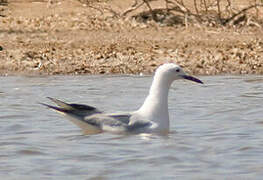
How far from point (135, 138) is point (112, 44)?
7659mm

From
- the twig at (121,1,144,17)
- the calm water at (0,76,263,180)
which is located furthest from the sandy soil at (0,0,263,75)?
the calm water at (0,76,263,180)

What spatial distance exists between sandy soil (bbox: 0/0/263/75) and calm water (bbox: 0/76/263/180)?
5.86 ft

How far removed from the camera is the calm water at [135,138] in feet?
22.6

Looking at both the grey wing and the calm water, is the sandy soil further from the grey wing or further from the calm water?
the grey wing

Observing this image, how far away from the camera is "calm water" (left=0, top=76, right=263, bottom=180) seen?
6.89 metres

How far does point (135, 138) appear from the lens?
→ 839 centimetres

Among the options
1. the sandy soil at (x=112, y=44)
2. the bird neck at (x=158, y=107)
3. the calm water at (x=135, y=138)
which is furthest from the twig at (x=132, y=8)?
the bird neck at (x=158, y=107)

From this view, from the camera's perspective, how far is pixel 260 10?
61.6ft

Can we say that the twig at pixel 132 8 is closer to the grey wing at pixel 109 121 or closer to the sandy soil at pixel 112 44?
the sandy soil at pixel 112 44

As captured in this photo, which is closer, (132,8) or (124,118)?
(124,118)

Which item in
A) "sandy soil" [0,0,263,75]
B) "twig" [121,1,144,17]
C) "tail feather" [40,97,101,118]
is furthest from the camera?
"twig" [121,1,144,17]

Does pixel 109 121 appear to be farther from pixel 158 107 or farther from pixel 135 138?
pixel 158 107

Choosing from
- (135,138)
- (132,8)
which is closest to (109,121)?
(135,138)

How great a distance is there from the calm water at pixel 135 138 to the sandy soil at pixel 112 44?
1.79 meters
